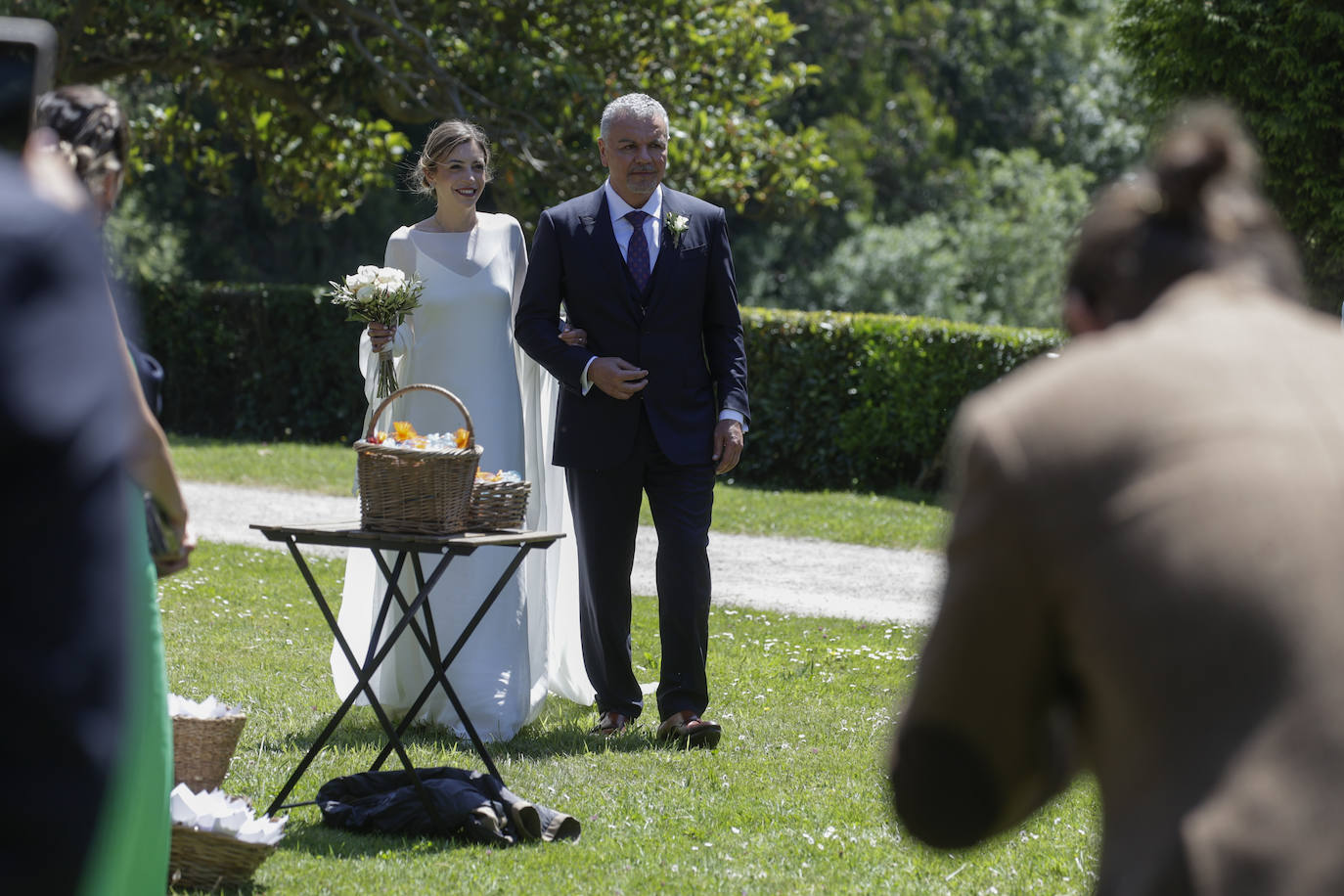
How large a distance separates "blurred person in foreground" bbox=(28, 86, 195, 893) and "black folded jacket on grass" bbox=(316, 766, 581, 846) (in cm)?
188

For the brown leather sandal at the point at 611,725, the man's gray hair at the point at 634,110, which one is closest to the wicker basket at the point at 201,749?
the brown leather sandal at the point at 611,725

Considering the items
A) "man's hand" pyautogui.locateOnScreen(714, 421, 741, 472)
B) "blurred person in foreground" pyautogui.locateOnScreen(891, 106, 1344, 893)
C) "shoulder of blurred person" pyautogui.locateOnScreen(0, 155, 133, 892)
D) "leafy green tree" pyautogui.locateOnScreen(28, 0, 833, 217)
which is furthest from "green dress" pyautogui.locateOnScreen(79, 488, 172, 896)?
"leafy green tree" pyautogui.locateOnScreen(28, 0, 833, 217)

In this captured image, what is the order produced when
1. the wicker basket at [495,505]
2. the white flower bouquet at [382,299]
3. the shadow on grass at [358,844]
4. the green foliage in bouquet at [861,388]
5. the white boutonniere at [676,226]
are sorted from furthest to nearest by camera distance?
the green foliage in bouquet at [861,388] < the white boutonniere at [676,226] < the white flower bouquet at [382,299] < the wicker basket at [495,505] < the shadow on grass at [358,844]

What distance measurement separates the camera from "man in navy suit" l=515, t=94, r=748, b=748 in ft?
19.5

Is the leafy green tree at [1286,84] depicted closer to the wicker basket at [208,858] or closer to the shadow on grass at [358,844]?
the shadow on grass at [358,844]

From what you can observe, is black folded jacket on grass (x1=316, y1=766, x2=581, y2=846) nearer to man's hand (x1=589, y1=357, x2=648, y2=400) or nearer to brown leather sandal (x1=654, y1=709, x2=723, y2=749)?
brown leather sandal (x1=654, y1=709, x2=723, y2=749)

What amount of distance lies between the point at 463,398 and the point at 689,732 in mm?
1675

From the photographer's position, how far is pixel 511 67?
14.0 metres

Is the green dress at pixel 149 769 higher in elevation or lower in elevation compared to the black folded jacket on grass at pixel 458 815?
higher

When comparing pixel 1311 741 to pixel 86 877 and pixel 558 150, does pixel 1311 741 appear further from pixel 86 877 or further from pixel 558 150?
pixel 558 150

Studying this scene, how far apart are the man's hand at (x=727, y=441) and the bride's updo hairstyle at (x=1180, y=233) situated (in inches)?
173

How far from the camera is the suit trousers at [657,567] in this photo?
5938 millimetres

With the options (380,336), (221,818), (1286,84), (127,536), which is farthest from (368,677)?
(1286,84)

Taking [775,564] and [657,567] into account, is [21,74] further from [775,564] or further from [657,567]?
[775,564]
